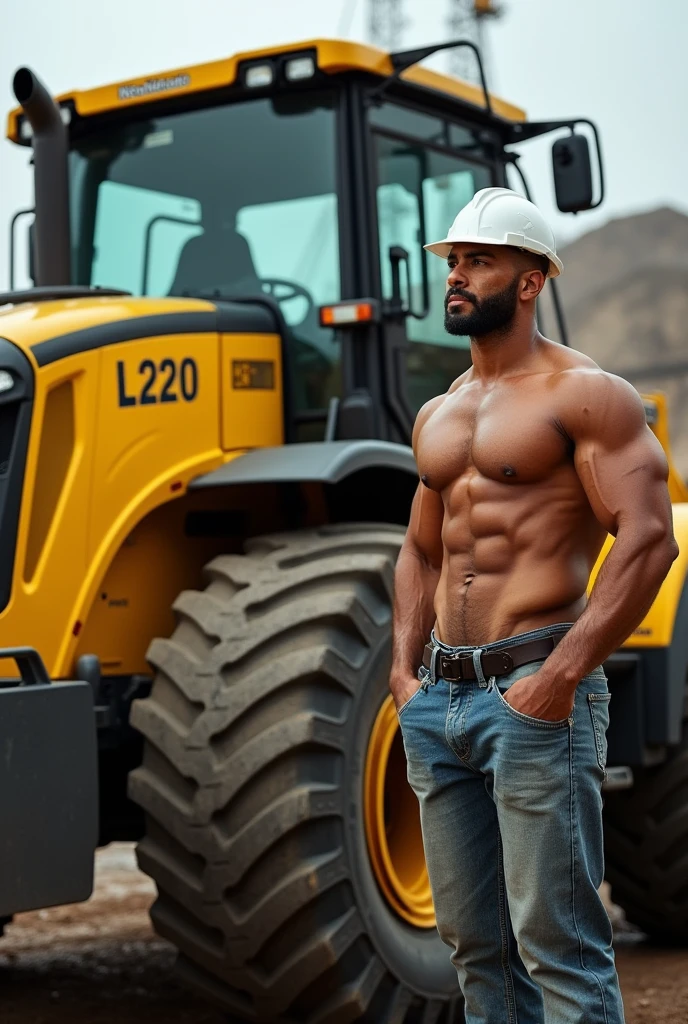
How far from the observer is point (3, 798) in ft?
12.9

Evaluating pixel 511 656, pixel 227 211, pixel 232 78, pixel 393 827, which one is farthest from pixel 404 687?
pixel 232 78

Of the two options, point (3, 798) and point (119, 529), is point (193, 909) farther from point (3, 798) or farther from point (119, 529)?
point (119, 529)

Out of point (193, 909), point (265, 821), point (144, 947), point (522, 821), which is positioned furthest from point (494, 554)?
point (144, 947)

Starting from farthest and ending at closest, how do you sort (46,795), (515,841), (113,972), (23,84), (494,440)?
(113,972) < (23,84) < (46,795) < (494,440) < (515,841)

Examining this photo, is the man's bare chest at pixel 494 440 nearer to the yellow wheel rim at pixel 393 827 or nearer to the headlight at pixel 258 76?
the yellow wheel rim at pixel 393 827

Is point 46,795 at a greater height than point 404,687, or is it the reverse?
point 404,687

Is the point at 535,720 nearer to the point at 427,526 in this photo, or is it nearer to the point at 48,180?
the point at 427,526

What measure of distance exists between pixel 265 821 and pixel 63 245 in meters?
2.12

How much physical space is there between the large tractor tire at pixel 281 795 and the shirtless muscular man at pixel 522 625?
2.75ft

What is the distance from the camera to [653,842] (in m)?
6.25

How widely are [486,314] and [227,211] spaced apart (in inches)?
92.2

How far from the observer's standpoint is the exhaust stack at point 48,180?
4.98m

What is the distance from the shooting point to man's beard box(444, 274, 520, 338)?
3.45 meters

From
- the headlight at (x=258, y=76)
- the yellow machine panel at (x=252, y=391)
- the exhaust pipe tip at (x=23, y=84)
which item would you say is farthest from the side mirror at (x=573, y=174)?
the exhaust pipe tip at (x=23, y=84)
